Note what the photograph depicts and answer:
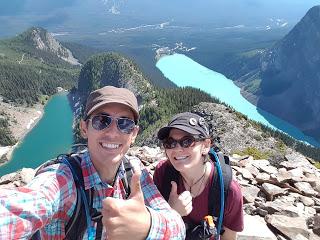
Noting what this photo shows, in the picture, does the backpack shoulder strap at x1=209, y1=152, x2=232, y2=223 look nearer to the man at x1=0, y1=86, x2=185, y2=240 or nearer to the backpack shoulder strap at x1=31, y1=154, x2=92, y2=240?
the man at x1=0, y1=86, x2=185, y2=240

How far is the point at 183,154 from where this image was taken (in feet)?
28.4

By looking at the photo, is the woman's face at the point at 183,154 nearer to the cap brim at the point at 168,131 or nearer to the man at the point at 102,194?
the cap brim at the point at 168,131

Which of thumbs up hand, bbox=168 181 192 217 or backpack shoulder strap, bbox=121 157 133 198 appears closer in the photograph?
backpack shoulder strap, bbox=121 157 133 198

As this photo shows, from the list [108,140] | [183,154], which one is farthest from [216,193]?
[108,140]

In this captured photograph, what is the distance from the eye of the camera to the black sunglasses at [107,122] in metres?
6.70

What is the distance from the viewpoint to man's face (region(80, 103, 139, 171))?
265 inches

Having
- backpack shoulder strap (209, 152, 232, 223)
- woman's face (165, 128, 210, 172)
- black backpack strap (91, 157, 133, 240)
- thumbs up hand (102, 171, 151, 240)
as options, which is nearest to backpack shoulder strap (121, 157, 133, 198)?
black backpack strap (91, 157, 133, 240)

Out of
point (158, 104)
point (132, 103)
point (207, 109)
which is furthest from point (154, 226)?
point (158, 104)

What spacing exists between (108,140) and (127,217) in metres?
2.15

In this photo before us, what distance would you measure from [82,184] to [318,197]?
1236 centimetres

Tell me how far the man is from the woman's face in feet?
4.20

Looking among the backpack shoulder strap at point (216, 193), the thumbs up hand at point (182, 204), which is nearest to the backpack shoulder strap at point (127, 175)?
the thumbs up hand at point (182, 204)

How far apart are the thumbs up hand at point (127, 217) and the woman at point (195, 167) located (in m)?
3.45

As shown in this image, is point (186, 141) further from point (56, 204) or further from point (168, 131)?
point (56, 204)
